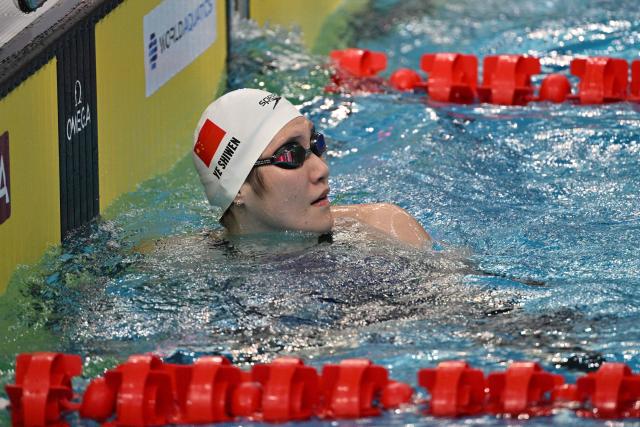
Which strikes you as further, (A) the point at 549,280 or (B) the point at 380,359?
(A) the point at 549,280

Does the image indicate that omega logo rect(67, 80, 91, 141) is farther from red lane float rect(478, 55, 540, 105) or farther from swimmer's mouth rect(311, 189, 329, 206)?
red lane float rect(478, 55, 540, 105)

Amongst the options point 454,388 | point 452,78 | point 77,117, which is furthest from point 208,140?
point 452,78

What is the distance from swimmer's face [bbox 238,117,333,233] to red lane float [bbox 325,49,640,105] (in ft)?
7.27

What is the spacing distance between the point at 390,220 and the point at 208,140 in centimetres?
65

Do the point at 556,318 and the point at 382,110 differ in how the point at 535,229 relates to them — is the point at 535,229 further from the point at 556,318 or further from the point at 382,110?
the point at 382,110

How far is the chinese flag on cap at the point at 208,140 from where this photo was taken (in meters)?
3.88

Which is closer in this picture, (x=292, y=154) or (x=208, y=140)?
(x=292, y=154)

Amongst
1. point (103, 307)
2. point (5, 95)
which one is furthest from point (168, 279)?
point (5, 95)

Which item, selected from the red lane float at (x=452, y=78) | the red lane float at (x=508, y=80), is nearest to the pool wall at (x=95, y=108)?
the red lane float at (x=452, y=78)

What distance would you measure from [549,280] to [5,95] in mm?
1714

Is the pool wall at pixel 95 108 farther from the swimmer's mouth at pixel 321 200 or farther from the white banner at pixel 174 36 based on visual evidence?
the swimmer's mouth at pixel 321 200

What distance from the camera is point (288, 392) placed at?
287 centimetres

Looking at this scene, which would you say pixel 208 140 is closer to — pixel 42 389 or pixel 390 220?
pixel 390 220

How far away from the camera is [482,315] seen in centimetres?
343
